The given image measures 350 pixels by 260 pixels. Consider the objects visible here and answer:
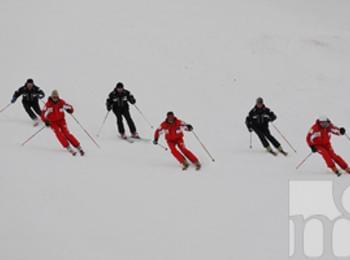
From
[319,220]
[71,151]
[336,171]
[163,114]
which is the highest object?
[163,114]

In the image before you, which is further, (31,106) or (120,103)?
(31,106)

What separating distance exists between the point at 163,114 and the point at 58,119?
502 cm

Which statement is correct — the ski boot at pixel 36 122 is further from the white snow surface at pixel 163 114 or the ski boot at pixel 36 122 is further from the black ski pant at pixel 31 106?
the white snow surface at pixel 163 114

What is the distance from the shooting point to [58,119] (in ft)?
37.3

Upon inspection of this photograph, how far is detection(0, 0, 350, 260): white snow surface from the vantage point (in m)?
7.29

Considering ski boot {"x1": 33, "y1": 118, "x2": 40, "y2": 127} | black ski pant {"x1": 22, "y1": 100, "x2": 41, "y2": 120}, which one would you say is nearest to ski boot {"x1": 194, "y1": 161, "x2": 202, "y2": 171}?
ski boot {"x1": 33, "y1": 118, "x2": 40, "y2": 127}

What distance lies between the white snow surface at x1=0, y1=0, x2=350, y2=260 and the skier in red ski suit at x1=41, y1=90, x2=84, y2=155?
49cm

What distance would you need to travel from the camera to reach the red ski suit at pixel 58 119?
36.8ft

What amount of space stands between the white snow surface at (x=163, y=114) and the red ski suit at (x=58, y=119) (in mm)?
549

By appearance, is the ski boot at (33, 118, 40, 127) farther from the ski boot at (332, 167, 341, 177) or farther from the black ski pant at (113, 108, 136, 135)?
the ski boot at (332, 167, 341, 177)

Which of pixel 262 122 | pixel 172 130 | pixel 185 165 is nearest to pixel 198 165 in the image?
pixel 185 165

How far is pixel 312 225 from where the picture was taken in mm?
7672

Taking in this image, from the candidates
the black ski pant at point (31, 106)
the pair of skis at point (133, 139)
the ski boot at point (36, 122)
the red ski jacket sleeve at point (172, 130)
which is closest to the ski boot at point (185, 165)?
the red ski jacket sleeve at point (172, 130)

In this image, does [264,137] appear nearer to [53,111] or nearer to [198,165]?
[198,165]
